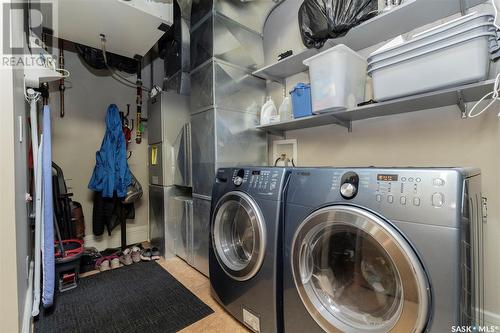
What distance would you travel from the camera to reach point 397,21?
1.39 metres

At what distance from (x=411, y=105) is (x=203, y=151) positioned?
5.24 feet

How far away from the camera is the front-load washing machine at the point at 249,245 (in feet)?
4.16

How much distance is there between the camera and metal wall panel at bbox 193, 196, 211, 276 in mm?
2100

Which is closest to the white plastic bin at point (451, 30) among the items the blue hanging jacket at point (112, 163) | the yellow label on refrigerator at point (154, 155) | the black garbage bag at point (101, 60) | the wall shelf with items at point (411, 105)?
the wall shelf with items at point (411, 105)

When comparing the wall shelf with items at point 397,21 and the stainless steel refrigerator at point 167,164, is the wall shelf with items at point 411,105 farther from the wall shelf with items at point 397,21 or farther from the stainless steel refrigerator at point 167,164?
the stainless steel refrigerator at point 167,164

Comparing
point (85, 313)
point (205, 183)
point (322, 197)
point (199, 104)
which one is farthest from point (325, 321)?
point (199, 104)

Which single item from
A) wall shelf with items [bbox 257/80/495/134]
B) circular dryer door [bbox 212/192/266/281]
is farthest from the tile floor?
wall shelf with items [bbox 257/80/495/134]

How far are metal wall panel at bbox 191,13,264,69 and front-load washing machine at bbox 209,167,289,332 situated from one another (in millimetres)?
1114

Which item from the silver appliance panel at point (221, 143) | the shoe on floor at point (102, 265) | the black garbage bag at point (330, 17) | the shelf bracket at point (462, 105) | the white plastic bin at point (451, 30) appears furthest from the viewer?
the shoe on floor at point (102, 265)

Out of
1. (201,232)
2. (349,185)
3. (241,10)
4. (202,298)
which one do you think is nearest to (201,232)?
(201,232)

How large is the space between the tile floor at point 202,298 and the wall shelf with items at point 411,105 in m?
1.51

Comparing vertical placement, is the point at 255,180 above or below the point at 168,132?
below

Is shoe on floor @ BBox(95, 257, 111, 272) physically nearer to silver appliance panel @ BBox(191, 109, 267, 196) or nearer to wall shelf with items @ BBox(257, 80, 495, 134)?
silver appliance panel @ BBox(191, 109, 267, 196)

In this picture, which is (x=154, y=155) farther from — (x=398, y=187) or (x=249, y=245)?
(x=398, y=187)
